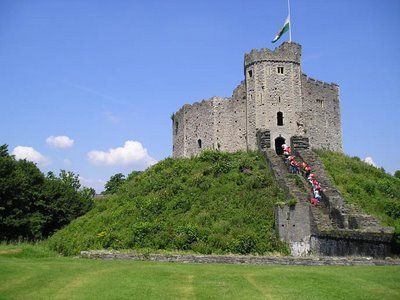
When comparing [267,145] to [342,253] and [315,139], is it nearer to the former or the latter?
[315,139]

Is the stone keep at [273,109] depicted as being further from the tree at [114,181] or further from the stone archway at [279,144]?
the tree at [114,181]

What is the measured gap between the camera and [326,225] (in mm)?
21234

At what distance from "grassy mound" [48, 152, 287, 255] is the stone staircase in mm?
809

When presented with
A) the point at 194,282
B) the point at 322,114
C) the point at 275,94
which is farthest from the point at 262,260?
the point at 322,114

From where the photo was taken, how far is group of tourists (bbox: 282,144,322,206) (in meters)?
24.9

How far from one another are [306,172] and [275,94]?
9.19m

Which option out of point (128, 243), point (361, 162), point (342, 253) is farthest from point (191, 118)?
point (342, 253)

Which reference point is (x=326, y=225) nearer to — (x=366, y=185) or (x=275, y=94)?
(x=366, y=185)

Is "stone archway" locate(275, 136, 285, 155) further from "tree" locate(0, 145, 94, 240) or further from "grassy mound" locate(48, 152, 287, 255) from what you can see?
"tree" locate(0, 145, 94, 240)

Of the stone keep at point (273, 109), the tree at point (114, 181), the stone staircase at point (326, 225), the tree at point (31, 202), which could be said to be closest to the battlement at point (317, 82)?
the stone keep at point (273, 109)

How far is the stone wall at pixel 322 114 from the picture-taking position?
36.2 metres

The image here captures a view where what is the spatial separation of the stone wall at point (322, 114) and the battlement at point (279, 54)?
194cm

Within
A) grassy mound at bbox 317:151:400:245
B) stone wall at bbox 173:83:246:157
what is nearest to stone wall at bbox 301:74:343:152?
grassy mound at bbox 317:151:400:245

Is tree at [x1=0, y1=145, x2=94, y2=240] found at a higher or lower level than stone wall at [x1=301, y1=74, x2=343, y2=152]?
lower
